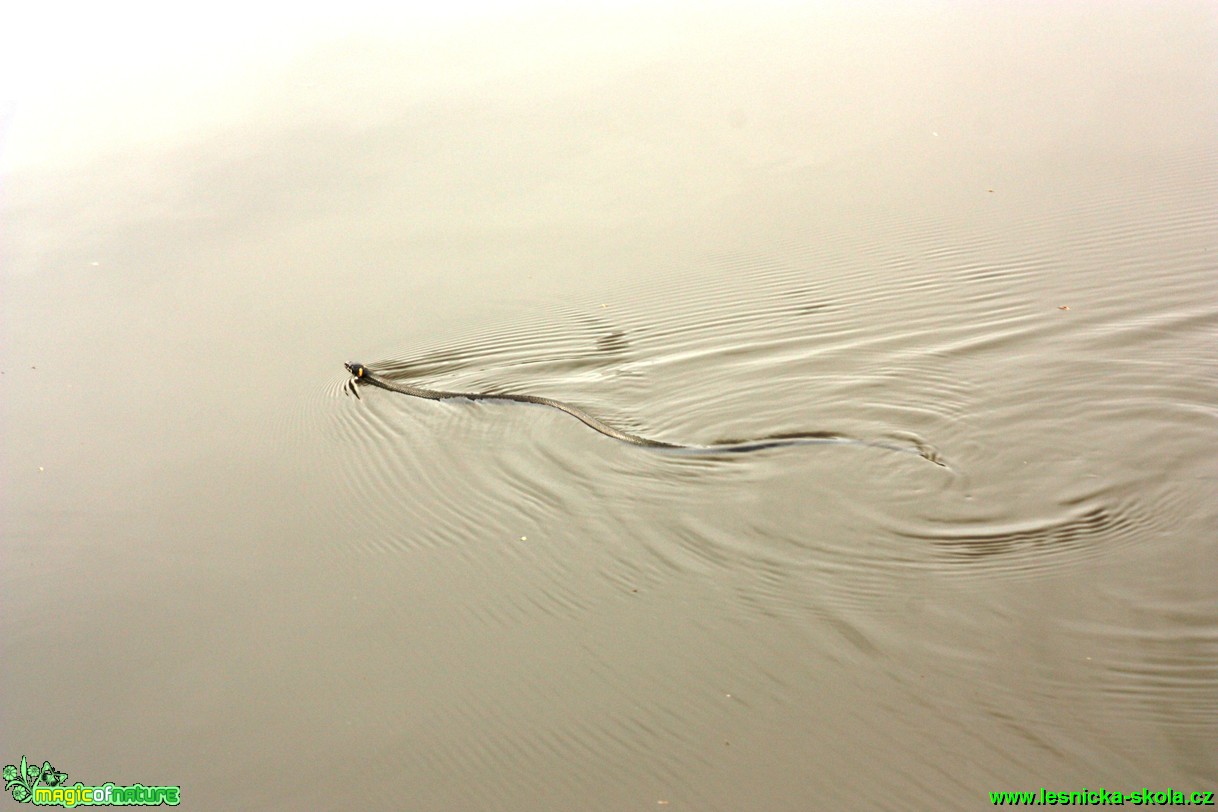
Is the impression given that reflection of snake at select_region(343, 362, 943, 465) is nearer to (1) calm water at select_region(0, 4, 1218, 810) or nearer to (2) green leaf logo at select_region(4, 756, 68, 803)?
(1) calm water at select_region(0, 4, 1218, 810)

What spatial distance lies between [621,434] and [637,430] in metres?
0.13

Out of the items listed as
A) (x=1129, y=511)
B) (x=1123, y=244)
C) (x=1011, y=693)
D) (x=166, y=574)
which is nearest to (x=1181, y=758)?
(x=1011, y=693)

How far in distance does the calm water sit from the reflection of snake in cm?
8

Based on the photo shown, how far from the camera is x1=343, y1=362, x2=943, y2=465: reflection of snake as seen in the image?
6.41 m

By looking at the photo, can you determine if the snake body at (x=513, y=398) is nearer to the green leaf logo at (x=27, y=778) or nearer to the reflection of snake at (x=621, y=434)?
the reflection of snake at (x=621, y=434)

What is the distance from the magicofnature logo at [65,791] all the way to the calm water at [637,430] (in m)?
0.08

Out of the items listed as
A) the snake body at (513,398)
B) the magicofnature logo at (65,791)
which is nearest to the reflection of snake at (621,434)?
the snake body at (513,398)

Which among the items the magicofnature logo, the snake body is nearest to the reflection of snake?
the snake body

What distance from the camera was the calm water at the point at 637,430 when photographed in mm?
4734

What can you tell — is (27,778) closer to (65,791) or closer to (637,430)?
(65,791)

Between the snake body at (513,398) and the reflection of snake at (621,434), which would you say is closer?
the reflection of snake at (621,434)

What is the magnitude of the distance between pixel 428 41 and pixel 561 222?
5376 mm

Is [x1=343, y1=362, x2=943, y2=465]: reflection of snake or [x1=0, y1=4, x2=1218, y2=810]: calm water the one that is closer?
[x1=0, y1=4, x2=1218, y2=810]: calm water

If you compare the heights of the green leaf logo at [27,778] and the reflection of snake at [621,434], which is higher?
the reflection of snake at [621,434]
